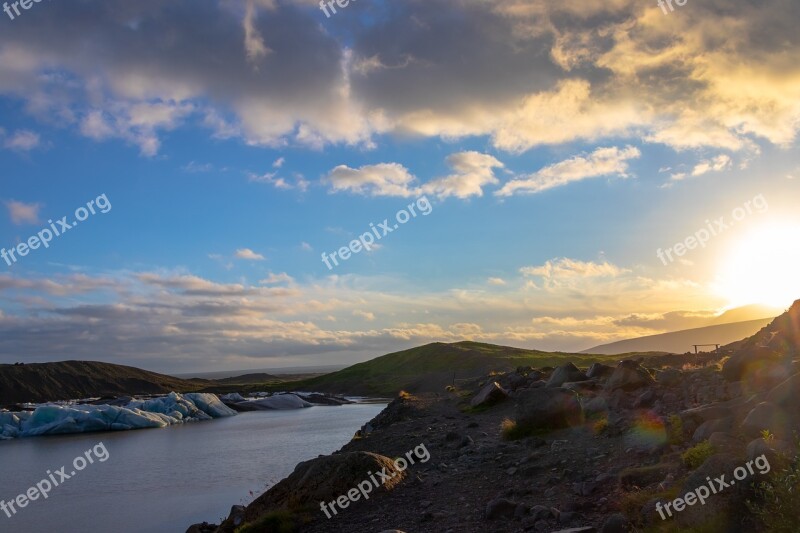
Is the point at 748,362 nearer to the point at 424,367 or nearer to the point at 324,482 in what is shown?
the point at 324,482

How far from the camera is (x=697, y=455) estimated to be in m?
11.1

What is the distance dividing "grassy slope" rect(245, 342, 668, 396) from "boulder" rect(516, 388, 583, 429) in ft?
215

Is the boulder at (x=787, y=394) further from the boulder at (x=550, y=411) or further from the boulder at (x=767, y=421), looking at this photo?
the boulder at (x=550, y=411)

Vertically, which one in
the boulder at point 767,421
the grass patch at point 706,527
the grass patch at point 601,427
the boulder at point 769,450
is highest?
the boulder at point 767,421

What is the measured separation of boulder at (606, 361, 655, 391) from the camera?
20.4 m

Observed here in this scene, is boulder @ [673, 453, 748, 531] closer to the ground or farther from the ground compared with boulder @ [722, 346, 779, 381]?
closer to the ground

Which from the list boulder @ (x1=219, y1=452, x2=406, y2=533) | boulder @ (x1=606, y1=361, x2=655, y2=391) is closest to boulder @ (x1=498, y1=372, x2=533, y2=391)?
boulder @ (x1=606, y1=361, x2=655, y2=391)

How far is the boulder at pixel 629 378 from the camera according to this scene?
20.4 metres

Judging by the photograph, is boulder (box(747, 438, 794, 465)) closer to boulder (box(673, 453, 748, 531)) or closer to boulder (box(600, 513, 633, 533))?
boulder (box(673, 453, 748, 531))

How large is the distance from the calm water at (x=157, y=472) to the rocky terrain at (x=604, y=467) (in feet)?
22.9

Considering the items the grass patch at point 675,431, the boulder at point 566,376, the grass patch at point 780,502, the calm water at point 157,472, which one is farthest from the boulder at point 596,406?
the calm water at point 157,472

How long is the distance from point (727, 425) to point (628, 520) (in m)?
4.28

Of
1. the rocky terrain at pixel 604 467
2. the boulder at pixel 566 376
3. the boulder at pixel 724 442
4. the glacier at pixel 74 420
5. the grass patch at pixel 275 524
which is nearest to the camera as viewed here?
the rocky terrain at pixel 604 467

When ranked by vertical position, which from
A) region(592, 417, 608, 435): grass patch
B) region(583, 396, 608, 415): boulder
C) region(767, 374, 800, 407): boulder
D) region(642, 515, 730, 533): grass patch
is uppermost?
region(767, 374, 800, 407): boulder
